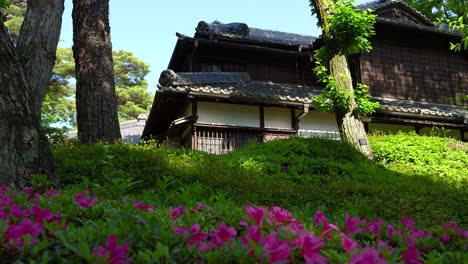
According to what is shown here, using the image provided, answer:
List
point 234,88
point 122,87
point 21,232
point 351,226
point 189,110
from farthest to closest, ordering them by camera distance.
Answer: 1. point 122,87
2. point 189,110
3. point 234,88
4. point 351,226
5. point 21,232

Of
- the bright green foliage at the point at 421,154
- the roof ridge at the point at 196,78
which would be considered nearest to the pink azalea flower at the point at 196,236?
the bright green foliage at the point at 421,154

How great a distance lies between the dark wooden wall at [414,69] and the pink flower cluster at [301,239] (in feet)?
48.2

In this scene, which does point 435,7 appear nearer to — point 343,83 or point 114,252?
point 343,83

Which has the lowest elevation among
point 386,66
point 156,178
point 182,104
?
point 156,178

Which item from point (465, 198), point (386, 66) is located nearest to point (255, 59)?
point (386, 66)

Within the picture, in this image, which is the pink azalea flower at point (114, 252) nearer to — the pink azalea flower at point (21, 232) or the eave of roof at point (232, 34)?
the pink azalea flower at point (21, 232)

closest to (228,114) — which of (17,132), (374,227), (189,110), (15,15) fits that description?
(189,110)

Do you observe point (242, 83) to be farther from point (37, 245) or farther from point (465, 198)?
point (37, 245)

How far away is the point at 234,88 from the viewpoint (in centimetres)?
1372

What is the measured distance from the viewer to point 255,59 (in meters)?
16.8

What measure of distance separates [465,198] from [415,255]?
5842 millimetres

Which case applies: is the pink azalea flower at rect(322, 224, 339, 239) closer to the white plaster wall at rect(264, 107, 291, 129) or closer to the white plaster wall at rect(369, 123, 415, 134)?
the white plaster wall at rect(264, 107, 291, 129)

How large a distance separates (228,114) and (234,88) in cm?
77


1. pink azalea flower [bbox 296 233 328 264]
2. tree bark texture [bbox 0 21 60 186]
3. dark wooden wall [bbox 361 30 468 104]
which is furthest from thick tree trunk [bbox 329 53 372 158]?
pink azalea flower [bbox 296 233 328 264]
